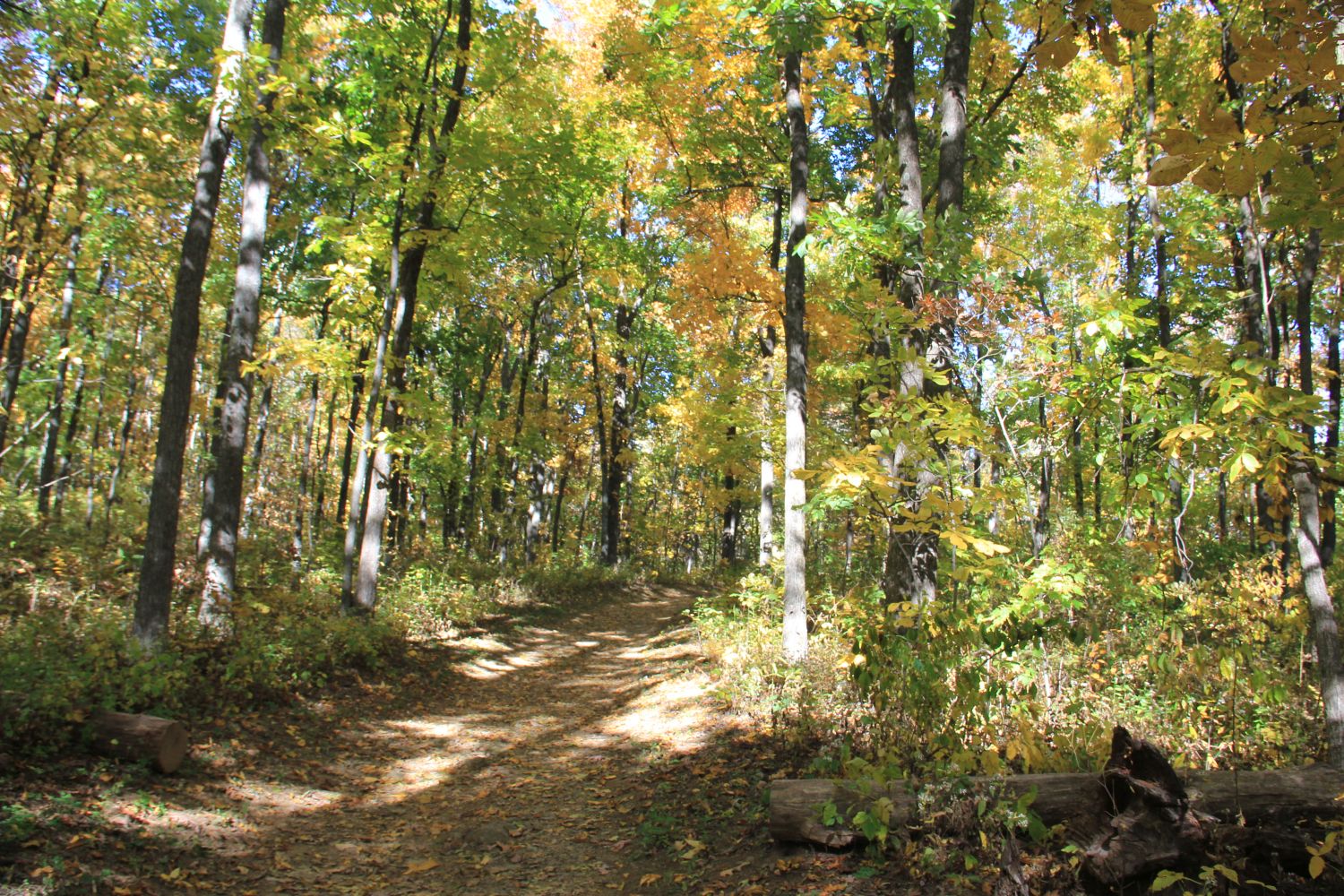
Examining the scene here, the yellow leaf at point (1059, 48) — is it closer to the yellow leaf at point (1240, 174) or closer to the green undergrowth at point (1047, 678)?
the yellow leaf at point (1240, 174)

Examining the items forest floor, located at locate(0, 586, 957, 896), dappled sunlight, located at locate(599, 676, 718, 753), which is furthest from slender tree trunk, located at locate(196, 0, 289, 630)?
dappled sunlight, located at locate(599, 676, 718, 753)

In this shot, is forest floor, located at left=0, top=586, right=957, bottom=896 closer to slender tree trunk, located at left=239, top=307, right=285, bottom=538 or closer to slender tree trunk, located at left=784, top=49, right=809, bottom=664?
slender tree trunk, located at left=784, top=49, right=809, bottom=664

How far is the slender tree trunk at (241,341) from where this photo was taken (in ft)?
26.1

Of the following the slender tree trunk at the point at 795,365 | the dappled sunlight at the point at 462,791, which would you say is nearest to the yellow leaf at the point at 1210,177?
the dappled sunlight at the point at 462,791

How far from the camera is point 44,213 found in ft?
27.6

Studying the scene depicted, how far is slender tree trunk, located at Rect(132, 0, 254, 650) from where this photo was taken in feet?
21.5

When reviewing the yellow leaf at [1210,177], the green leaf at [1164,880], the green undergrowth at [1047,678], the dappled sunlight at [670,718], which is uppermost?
the yellow leaf at [1210,177]

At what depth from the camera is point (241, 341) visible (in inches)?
326

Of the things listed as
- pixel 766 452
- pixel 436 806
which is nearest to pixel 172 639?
pixel 436 806

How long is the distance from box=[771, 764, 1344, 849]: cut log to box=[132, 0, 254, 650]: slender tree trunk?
6.34 m

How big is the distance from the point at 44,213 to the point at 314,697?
21.8ft

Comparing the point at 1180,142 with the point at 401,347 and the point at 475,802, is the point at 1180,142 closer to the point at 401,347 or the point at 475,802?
the point at 475,802

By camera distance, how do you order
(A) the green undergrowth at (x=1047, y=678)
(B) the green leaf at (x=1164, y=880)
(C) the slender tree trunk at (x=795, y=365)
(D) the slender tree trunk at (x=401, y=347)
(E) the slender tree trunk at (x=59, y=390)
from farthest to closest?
1. (E) the slender tree trunk at (x=59, y=390)
2. (D) the slender tree trunk at (x=401, y=347)
3. (C) the slender tree trunk at (x=795, y=365)
4. (A) the green undergrowth at (x=1047, y=678)
5. (B) the green leaf at (x=1164, y=880)

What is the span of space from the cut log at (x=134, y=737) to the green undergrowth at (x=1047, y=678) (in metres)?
4.75
